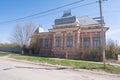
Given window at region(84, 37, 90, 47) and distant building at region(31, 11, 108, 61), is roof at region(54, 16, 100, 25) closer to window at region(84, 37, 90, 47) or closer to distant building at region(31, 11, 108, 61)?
distant building at region(31, 11, 108, 61)

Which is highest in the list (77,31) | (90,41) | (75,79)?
(77,31)

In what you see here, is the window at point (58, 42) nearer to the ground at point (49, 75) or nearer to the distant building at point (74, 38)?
the distant building at point (74, 38)

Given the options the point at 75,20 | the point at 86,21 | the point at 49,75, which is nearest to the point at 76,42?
the point at 75,20

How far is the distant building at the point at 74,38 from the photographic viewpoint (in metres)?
25.7

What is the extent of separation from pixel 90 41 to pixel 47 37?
11.3m

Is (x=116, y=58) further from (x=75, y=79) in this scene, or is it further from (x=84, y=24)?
(x=75, y=79)

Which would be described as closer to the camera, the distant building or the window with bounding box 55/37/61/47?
the distant building

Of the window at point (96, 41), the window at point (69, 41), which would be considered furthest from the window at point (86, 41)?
the window at point (69, 41)

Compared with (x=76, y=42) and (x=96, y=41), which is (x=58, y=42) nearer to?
(x=76, y=42)

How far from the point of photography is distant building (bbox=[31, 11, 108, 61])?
25744mm

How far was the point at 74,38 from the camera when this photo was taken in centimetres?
2911

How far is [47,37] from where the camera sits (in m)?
35.3

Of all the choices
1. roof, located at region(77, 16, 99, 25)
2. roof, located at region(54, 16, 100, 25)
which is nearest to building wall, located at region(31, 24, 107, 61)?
roof, located at region(54, 16, 100, 25)

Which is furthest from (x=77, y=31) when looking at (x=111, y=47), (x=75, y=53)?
(x=111, y=47)
